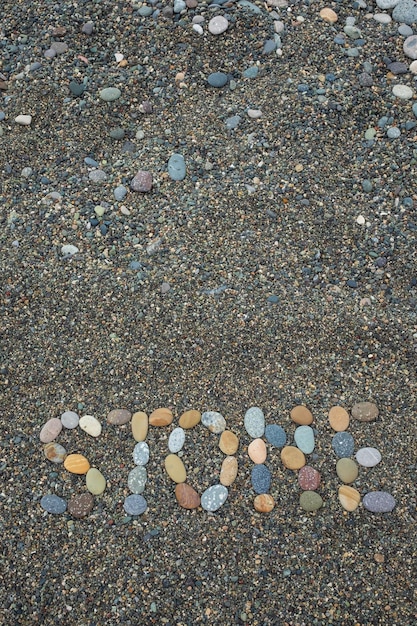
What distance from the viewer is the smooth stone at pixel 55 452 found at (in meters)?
1.82

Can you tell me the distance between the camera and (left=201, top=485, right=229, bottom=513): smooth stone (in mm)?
1746

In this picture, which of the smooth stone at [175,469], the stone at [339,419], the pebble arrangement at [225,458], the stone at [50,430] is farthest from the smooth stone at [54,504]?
the stone at [339,419]

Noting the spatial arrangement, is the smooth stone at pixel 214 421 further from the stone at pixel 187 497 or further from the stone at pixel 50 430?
the stone at pixel 50 430

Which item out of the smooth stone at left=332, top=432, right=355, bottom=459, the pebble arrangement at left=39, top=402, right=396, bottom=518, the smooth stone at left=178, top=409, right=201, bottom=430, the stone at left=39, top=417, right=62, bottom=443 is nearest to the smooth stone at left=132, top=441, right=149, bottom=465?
the pebble arrangement at left=39, top=402, right=396, bottom=518

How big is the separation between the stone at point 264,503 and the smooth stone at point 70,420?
0.52 m

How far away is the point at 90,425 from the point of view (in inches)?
72.9

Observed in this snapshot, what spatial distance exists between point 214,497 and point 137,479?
0.68 ft

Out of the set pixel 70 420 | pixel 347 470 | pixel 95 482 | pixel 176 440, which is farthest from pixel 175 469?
pixel 347 470

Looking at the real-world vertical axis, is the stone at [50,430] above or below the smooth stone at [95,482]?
above

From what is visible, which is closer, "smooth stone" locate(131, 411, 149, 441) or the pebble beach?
the pebble beach

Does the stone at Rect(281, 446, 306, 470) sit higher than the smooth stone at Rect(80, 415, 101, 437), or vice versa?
the smooth stone at Rect(80, 415, 101, 437)

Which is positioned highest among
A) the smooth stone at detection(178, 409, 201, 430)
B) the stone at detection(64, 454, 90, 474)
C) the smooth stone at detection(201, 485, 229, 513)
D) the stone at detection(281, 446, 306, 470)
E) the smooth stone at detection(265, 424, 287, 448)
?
the smooth stone at detection(178, 409, 201, 430)

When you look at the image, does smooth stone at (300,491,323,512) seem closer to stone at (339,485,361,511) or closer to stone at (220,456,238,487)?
stone at (339,485,361,511)

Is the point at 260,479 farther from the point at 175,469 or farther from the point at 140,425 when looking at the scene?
the point at 140,425
